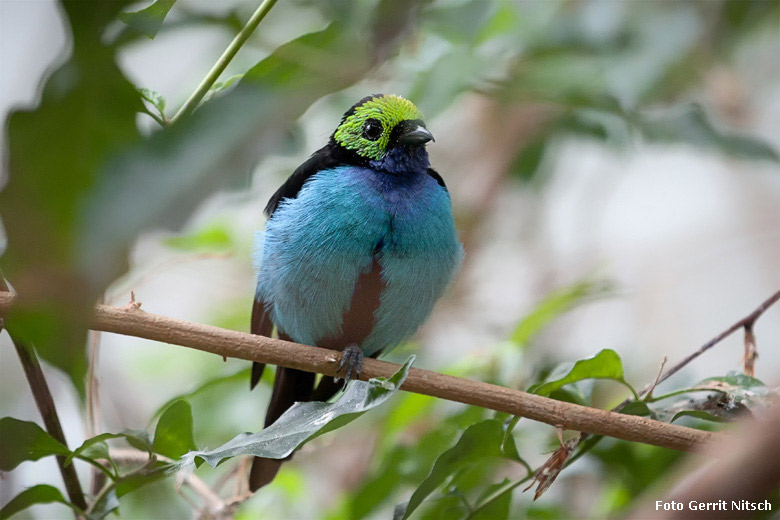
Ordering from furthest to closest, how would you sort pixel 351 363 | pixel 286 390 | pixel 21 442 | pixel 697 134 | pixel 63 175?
1. pixel 697 134
2. pixel 286 390
3. pixel 351 363
4. pixel 21 442
5. pixel 63 175

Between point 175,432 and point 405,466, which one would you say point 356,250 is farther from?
point 175,432

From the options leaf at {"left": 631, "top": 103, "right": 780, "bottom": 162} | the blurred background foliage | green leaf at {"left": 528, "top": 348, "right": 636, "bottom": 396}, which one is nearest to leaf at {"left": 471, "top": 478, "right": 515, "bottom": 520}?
the blurred background foliage

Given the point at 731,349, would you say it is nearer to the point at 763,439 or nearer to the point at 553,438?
the point at 553,438

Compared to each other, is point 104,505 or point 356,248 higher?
point 356,248

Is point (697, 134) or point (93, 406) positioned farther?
point (697, 134)

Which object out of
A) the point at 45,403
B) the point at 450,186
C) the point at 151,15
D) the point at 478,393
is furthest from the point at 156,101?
the point at 450,186

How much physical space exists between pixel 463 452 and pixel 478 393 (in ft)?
0.53

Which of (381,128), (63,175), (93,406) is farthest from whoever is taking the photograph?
(381,128)

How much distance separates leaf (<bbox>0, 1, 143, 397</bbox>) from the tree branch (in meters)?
0.94

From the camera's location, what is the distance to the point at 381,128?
295 cm

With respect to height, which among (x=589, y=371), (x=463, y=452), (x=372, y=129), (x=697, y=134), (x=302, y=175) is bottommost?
(x=463, y=452)

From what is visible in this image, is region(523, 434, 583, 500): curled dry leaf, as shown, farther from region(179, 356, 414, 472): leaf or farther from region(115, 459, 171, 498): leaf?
region(115, 459, 171, 498): leaf

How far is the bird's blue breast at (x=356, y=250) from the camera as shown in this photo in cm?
259

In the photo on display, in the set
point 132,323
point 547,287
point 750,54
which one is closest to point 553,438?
point 132,323
